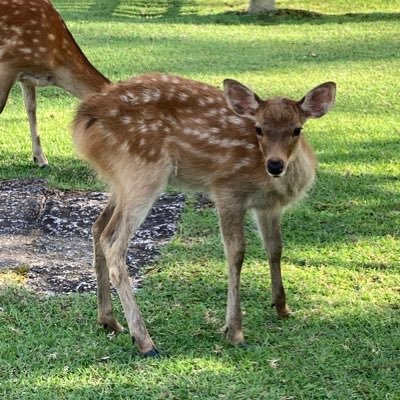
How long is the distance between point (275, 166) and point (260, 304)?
913mm

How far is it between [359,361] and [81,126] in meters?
1.68

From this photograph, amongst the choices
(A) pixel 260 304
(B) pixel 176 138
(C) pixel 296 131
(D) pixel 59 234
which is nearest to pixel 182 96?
(B) pixel 176 138

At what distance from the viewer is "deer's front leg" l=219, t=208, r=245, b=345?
3.88 metres

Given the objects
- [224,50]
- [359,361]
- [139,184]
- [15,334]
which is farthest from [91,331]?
[224,50]

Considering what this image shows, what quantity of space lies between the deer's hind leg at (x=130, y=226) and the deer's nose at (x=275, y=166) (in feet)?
1.70

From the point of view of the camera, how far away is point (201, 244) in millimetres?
5125

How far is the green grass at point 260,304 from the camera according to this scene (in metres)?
3.54

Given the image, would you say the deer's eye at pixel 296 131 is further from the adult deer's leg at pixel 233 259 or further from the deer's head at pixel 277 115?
the adult deer's leg at pixel 233 259

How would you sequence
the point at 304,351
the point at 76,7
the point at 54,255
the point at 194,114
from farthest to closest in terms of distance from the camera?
1. the point at 76,7
2. the point at 54,255
3. the point at 194,114
4. the point at 304,351

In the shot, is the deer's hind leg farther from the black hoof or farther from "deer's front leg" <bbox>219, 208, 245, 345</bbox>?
"deer's front leg" <bbox>219, 208, 245, 345</bbox>

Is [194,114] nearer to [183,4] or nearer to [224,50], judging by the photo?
[224,50]

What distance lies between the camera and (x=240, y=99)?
401 cm

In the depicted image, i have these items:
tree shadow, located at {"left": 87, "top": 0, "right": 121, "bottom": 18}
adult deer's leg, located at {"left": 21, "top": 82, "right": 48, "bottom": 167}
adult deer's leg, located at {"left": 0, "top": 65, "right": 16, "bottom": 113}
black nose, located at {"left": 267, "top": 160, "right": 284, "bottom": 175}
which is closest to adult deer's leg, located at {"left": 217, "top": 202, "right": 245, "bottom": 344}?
black nose, located at {"left": 267, "top": 160, "right": 284, "bottom": 175}

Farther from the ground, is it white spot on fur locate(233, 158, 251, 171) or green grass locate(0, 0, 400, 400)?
white spot on fur locate(233, 158, 251, 171)
